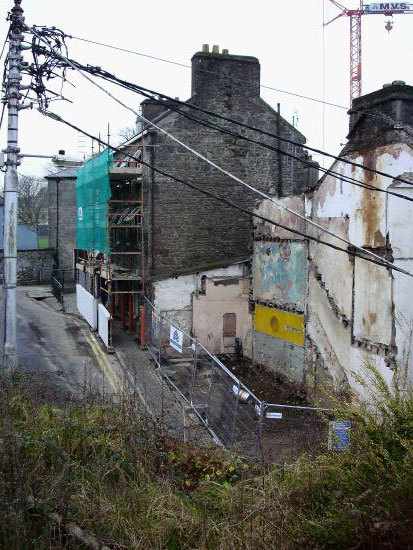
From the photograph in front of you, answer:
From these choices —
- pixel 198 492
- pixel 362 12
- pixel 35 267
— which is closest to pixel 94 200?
pixel 198 492

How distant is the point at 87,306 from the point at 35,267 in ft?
56.8

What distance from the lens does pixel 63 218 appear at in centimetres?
3828

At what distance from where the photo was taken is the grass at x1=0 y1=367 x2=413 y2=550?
4.01 metres

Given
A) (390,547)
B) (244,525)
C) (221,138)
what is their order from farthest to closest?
(221,138)
(244,525)
(390,547)

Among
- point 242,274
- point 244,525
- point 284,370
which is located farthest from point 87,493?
point 242,274

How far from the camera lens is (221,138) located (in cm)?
2147

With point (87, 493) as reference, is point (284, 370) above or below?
below

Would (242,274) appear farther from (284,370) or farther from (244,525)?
(244,525)

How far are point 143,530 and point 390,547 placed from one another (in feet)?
7.55

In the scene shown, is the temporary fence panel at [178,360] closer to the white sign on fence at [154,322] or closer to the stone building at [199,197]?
the white sign on fence at [154,322]

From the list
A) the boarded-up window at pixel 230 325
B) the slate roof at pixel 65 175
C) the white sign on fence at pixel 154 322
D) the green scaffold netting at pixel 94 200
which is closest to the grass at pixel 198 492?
the white sign on fence at pixel 154 322

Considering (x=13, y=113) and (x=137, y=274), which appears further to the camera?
(x=137, y=274)

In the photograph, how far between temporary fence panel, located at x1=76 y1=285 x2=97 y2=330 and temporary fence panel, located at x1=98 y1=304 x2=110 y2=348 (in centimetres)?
93

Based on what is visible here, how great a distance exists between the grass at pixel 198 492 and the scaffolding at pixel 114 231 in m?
12.8
